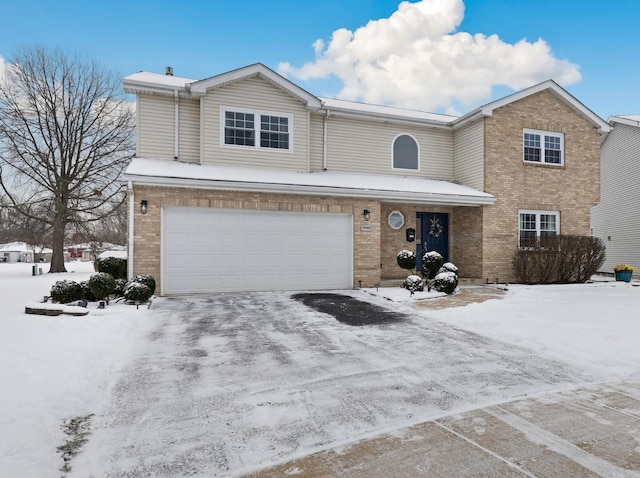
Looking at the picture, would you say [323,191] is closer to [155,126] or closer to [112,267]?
[155,126]

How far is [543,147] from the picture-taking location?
14.9 metres

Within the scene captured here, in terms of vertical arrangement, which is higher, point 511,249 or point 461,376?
point 511,249

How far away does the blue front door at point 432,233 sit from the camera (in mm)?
14898

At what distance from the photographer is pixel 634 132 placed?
18.7 metres

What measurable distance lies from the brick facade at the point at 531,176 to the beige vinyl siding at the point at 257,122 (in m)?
6.91

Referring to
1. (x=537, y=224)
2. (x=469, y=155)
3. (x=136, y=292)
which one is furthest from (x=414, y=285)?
(x=136, y=292)

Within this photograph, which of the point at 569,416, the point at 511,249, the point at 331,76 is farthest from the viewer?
the point at 331,76

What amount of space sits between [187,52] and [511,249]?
1565cm

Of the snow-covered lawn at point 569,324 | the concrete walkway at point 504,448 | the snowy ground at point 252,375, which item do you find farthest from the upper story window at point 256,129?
the concrete walkway at point 504,448

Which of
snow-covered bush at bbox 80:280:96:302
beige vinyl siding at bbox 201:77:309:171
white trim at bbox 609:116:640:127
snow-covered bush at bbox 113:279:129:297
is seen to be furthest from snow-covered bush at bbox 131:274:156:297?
white trim at bbox 609:116:640:127

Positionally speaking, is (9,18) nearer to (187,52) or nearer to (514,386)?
(187,52)

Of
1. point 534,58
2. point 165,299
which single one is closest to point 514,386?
point 165,299

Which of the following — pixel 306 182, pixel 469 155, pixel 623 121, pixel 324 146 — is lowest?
pixel 306 182

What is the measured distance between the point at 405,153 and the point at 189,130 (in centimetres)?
815
